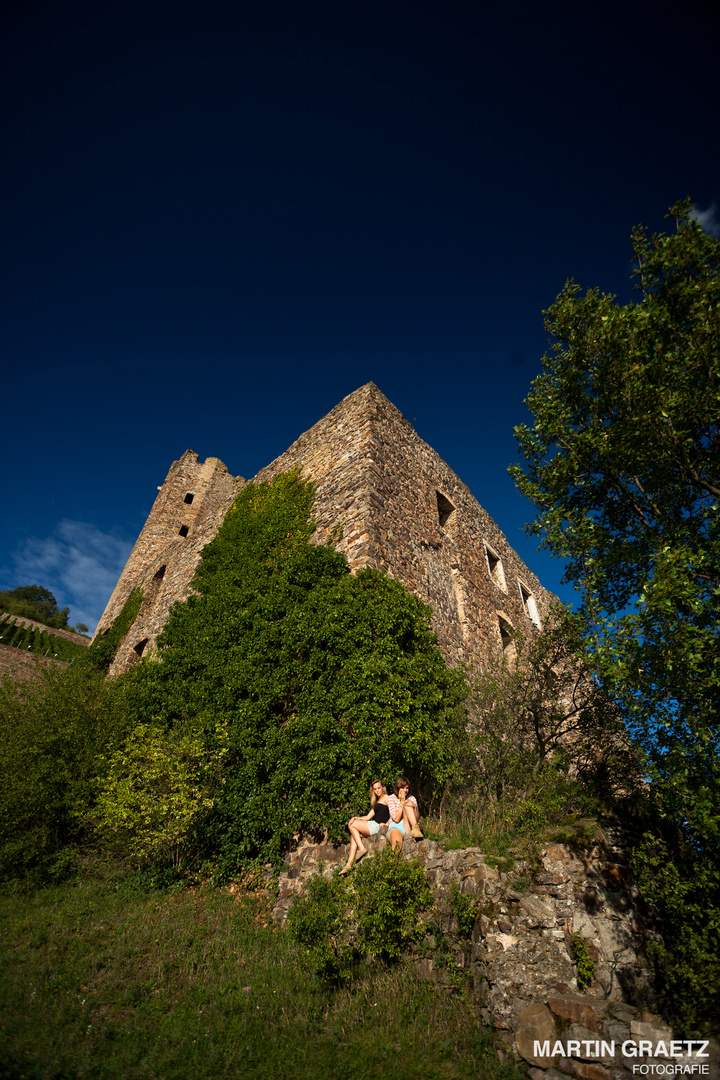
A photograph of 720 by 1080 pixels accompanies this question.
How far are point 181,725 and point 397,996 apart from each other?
480cm

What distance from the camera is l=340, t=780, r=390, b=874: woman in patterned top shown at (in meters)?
5.27

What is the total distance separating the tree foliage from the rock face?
4.73 feet

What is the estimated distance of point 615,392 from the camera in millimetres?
6562

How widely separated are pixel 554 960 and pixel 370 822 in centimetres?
211

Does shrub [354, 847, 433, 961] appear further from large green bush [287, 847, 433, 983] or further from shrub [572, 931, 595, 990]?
shrub [572, 931, 595, 990]

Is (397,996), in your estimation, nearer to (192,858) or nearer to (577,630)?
(192,858)

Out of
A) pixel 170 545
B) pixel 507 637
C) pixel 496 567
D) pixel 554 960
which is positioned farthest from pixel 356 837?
pixel 170 545

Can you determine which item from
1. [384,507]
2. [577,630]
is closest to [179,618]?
[384,507]

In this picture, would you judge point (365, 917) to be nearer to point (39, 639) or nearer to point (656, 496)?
point (656, 496)

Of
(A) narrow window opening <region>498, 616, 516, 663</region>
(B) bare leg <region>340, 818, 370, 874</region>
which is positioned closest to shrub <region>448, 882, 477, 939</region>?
(B) bare leg <region>340, 818, 370, 874</region>

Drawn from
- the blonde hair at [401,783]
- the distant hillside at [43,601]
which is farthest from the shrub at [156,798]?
the distant hillside at [43,601]

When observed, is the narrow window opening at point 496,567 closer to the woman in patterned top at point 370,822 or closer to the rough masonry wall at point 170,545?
the rough masonry wall at point 170,545

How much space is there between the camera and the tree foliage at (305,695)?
5.88 meters

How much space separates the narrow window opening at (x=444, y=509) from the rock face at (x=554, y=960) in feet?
28.2
